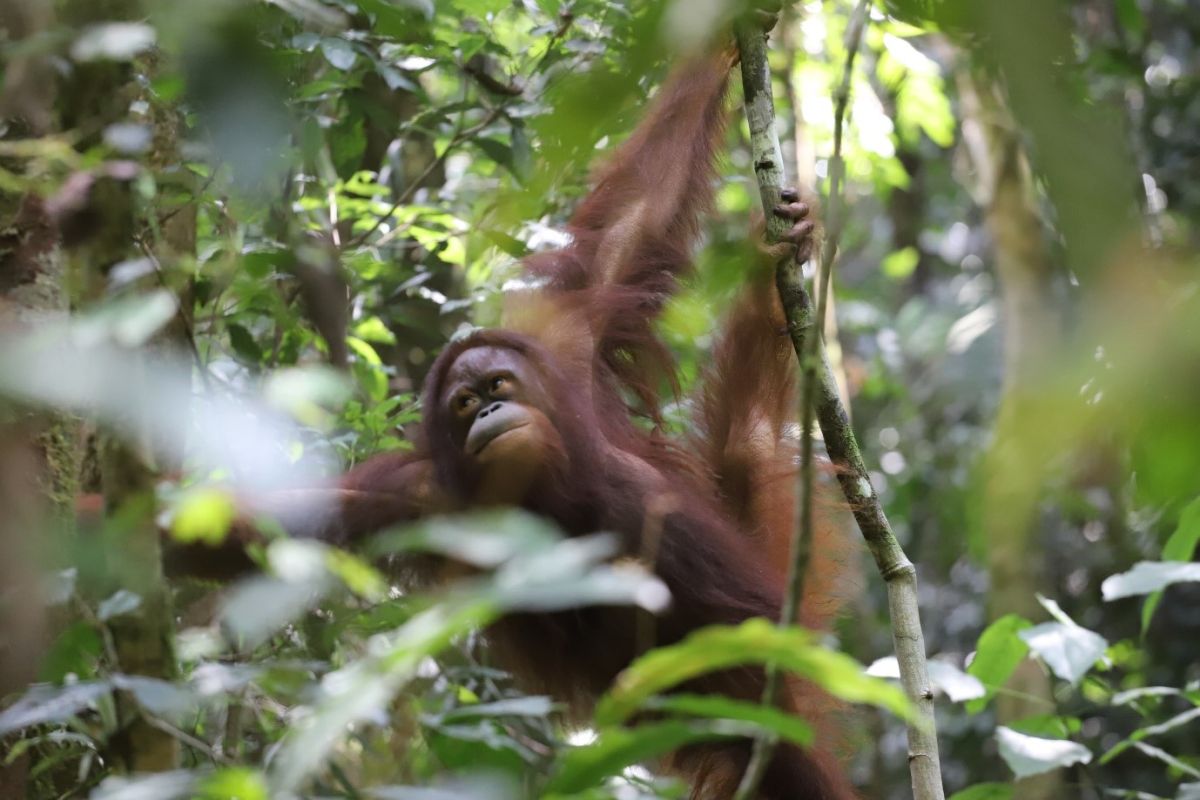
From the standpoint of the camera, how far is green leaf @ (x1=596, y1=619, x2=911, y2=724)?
1.06m

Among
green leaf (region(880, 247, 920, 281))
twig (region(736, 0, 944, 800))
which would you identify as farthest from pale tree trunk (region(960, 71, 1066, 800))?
green leaf (region(880, 247, 920, 281))

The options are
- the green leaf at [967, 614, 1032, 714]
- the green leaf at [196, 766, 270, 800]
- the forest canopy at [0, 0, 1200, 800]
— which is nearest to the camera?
the forest canopy at [0, 0, 1200, 800]

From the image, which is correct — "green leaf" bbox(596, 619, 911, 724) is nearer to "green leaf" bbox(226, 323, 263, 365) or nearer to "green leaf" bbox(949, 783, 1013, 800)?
"green leaf" bbox(949, 783, 1013, 800)

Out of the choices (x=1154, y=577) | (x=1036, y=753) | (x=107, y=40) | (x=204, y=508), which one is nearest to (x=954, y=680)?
(x=1036, y=753)

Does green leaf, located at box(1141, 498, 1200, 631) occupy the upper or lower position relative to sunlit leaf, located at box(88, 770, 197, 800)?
lower

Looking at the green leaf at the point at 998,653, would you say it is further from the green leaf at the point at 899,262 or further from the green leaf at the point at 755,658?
the green leaf at the point at 899,262

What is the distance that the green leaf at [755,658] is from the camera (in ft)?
3.47

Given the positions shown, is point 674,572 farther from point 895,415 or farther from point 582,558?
point 895,415

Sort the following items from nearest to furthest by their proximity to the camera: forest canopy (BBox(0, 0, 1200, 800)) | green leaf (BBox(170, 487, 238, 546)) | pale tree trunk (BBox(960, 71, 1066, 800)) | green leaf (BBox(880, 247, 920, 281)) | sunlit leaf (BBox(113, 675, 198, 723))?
forest canopy (BBox(0, 0, 1200, 800)) → green leaf (BBox(170, 487, 238, 546)) → sunlit leaf (BBox(113, 675, 198, 723)) → pale tree trunk (BBox(960, 71, 1066, 800)) → green leaf (BBox(880, 247, 920, 281))

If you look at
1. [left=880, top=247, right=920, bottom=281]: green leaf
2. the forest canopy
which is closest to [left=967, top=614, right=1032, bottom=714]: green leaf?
the forest canopy

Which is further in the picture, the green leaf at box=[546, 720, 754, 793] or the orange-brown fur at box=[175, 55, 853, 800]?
the orange-brown fur at box=[175, 55, 853, 800]

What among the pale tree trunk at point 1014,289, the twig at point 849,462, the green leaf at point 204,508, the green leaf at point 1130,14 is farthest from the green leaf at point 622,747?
the pale tree trunk at point 1014,289

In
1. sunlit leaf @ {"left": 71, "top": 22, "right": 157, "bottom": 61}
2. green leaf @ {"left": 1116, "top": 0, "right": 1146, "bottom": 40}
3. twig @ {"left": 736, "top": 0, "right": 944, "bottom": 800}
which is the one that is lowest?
twig @ {"left": 736, "top": 0, "right": 944, "bottom": 800}

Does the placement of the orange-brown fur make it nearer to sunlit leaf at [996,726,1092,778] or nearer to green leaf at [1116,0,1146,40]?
sunlit leaf at [996,726,1092,778]
